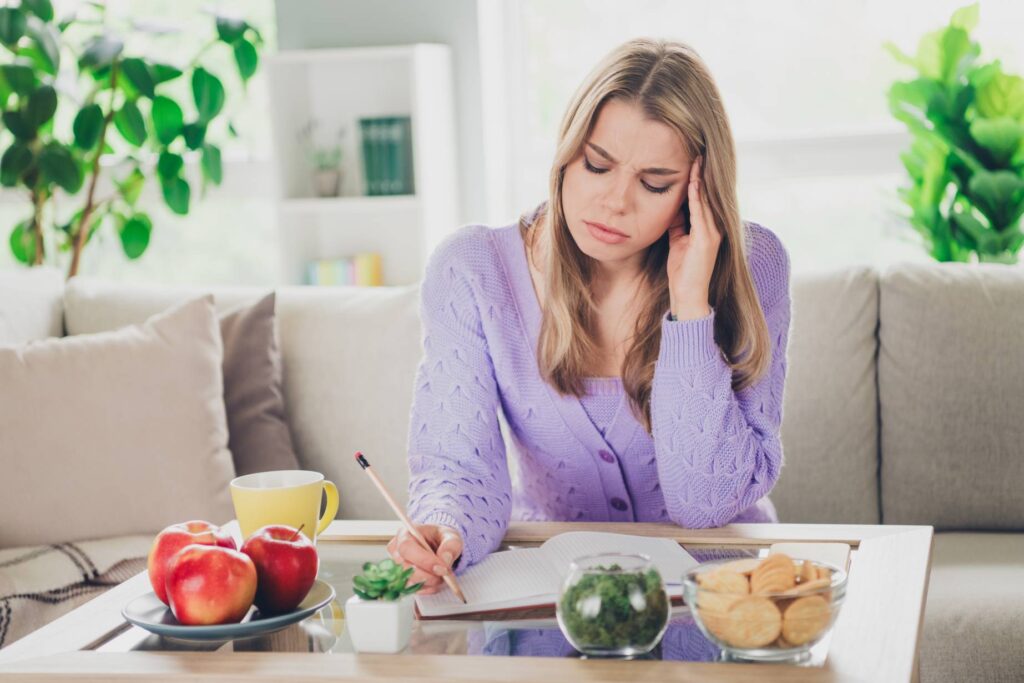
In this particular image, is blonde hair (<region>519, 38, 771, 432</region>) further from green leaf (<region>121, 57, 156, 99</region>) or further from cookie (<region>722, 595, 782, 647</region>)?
green leaf (<region>121, 57, 156, 99</region>)

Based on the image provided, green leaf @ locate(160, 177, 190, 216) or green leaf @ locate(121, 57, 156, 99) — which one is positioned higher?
green leaf @ locate(121, 57, 156, 99)

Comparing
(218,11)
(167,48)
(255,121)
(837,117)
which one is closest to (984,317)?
(837,117)

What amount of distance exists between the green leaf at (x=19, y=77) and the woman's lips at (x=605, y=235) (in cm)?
204

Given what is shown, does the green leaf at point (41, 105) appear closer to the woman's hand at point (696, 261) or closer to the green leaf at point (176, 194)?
the green leaf at point (176, 194)

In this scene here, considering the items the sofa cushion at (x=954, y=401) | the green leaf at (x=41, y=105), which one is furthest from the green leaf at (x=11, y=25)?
the sofa cushion at (x=954, y=401)

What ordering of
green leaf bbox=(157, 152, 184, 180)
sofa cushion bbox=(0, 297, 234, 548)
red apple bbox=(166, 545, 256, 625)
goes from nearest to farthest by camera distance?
red apple bbox=(166, 545, 256, 625) < sofa cushion bbox=(0, 297, 234, 548) < green leaf bbox=(157, 152, 184, 180)

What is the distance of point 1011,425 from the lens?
213cm

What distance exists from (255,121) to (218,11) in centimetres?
101

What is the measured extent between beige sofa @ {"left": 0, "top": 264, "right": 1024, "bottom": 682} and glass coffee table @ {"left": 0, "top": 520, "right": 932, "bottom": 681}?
922mm

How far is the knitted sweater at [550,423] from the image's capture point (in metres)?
1.51

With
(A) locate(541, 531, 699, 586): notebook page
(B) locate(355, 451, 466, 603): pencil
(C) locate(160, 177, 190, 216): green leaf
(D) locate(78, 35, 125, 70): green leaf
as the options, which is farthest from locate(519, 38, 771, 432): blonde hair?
(C) locate(160, 177, 190, 216): green leaf

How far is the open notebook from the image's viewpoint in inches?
45.6

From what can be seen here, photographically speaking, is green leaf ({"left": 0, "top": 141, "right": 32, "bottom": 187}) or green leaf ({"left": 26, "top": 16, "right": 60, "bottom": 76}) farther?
green leaf ({"left": 0, "top": 141, "right": 32, "bottom": 187})

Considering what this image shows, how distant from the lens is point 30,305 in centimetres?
243
